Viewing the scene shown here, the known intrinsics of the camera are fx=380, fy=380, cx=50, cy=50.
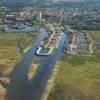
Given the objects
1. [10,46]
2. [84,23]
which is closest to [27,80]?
[10,46]

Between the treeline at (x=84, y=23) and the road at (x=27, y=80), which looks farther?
the treeline at (x=84, y=23)

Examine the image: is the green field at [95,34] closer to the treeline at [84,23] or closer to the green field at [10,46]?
the treeline at [84,23]

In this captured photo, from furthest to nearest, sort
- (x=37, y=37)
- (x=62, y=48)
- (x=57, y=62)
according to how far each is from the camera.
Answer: (x=37, y=37)
(x=62, y=48)
(x=57, y=62)

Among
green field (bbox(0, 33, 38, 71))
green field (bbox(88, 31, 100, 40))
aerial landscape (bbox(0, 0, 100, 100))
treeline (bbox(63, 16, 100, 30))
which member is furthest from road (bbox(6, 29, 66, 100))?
treeline (bbox(63, 16, 100, 30))

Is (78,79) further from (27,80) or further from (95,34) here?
(95,34)

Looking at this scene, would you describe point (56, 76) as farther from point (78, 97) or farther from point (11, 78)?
point (78, 97)

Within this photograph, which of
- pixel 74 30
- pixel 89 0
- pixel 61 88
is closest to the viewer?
pixel 61 88

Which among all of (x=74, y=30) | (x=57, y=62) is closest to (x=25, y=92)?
(x=57, y=62)

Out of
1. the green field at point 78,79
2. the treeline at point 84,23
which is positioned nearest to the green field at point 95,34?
the treeline at point 84,23

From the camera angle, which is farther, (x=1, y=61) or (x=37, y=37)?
(x=37, y=37)

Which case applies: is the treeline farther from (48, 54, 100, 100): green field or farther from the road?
(48, 54, 100, 100): green field
